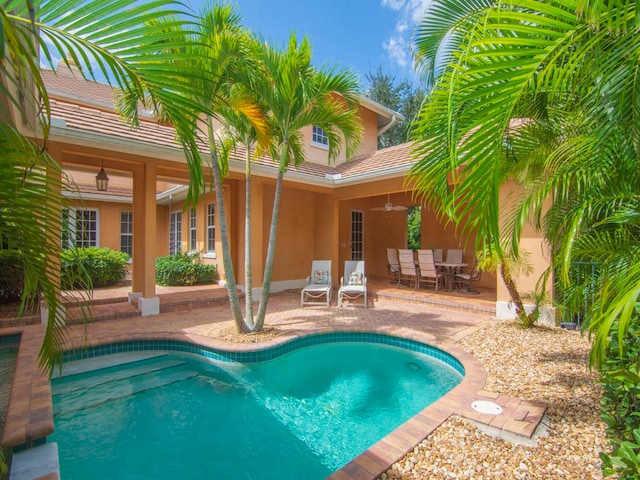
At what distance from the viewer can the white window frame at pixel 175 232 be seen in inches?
616

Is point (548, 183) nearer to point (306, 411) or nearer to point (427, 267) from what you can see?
point (306, 411)

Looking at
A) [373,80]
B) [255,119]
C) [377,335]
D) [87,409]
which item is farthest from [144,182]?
[373,80]

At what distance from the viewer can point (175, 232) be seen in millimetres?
16156

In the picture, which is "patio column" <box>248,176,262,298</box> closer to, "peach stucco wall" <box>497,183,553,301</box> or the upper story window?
the upper story window

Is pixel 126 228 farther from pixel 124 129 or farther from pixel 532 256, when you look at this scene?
pixel 532 256

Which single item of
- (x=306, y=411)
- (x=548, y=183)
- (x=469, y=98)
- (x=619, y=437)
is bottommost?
(x=306, y=411)

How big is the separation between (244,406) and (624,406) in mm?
4170

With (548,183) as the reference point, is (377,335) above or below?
below

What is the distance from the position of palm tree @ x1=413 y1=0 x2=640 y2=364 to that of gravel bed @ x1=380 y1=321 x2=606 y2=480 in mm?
1310

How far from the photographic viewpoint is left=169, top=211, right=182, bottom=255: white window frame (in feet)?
51.3

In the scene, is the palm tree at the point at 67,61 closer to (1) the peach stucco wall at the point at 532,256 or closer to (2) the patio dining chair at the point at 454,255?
(1) the peach stucco wall at the point at 532,256

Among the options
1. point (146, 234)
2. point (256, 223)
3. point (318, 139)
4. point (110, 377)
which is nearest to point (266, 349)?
point (110, 377)

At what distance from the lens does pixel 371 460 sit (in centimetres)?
291

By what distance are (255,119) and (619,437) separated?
19.5 ft
